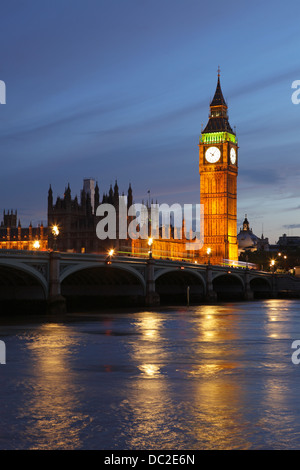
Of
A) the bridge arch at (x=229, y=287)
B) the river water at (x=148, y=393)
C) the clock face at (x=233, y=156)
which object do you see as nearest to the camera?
the river water at (x=148, y=393)

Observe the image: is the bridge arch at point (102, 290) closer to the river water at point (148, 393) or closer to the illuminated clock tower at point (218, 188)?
the river water at point (148, 393)

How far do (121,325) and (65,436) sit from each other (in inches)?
1196

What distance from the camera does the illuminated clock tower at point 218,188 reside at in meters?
156

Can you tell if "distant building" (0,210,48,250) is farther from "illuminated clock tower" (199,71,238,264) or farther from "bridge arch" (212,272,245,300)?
"illuminated clock tower" (199,71,238,264)

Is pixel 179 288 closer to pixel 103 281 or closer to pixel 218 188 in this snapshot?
pixel 103 281

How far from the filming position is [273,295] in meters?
118

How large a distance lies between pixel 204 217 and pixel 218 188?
7759 millimetres

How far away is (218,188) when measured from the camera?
158750 millimetres

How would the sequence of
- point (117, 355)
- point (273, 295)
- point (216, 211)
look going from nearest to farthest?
point (117, 355) → point (273, 295) → point (216, 211)

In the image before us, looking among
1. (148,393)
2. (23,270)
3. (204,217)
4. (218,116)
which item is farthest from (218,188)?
(148,393)

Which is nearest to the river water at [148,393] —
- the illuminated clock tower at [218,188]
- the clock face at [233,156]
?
the illuminated clock tower at [218,188]

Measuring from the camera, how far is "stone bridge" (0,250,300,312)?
52.9 meters
